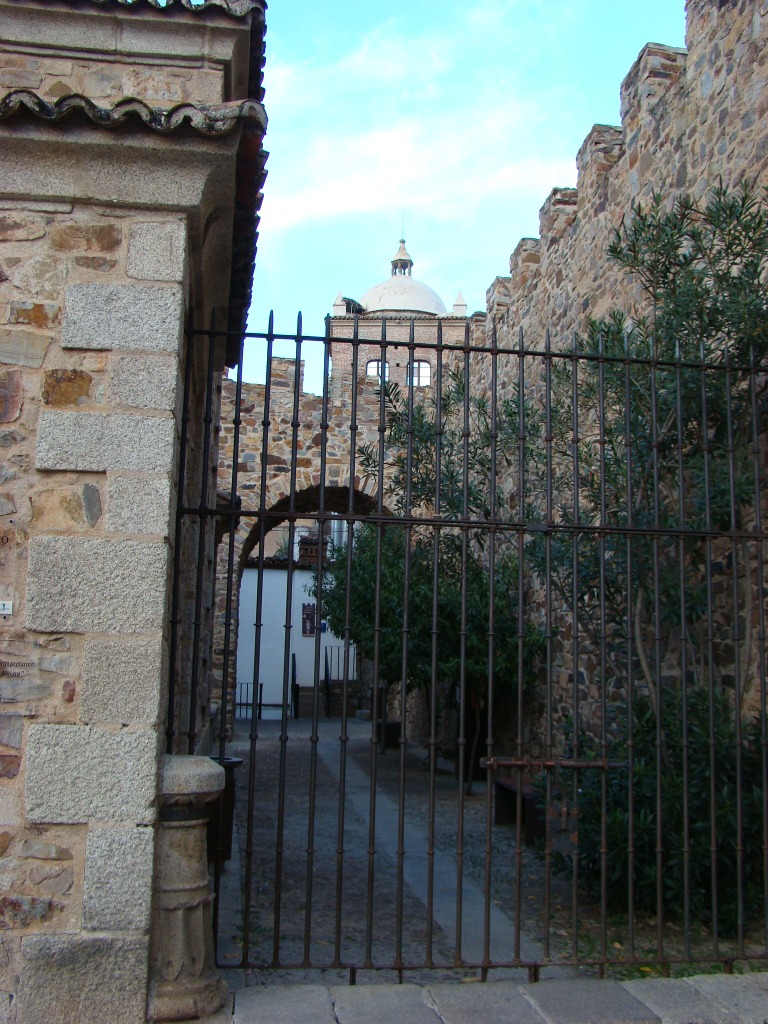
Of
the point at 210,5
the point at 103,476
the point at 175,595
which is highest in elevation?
the point at 210,5

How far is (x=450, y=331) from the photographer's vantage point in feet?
101

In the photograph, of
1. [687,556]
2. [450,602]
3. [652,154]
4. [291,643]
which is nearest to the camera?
[687,556]

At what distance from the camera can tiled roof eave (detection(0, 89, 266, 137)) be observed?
2842mm

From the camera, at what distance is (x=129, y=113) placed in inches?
113

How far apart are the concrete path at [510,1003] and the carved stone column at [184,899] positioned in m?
0.10

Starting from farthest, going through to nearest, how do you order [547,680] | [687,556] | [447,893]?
[687,556], [447,893], [547,680]

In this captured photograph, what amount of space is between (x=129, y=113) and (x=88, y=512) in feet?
3.99

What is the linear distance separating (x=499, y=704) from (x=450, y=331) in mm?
22990

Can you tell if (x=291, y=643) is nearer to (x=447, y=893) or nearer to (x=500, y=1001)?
(x=447, y=893)

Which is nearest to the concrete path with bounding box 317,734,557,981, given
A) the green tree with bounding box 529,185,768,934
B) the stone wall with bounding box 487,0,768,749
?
the green tree with bounding box 529,185,768,934

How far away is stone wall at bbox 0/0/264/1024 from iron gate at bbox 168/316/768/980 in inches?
10.6

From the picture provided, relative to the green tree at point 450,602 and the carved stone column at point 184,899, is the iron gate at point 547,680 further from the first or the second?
the carved stone column at point 184,899

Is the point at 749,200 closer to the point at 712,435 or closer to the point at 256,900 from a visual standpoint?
the point at 712,435

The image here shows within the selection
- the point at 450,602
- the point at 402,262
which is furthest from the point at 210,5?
the point at 402,262
